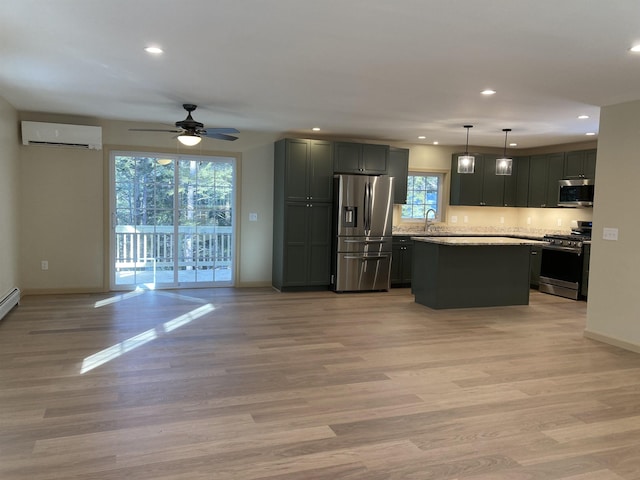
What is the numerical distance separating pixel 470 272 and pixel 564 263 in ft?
6.67

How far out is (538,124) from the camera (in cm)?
625

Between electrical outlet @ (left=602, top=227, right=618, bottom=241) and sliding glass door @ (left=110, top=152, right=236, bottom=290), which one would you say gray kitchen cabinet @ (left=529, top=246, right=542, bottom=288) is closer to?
electrical outlet @ (left=602, top=227, right=618, bottom=241)

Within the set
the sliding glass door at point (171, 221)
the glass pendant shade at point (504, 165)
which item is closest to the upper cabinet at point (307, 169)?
the sliding glass door at point (171, 221)

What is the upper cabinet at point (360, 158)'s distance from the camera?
749 centimetres

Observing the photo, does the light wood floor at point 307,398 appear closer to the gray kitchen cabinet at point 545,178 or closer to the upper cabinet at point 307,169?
the upper cabinet at point 307,169

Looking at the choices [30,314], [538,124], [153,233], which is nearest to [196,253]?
[153,233]

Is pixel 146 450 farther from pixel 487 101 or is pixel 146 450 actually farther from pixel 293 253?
pixel 293 253

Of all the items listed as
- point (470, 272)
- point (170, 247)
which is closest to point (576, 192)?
point (470, 272)

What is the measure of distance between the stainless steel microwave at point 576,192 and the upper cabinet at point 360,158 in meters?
2.87

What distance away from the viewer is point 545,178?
8297 mm

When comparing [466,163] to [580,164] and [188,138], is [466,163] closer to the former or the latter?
[580,164]

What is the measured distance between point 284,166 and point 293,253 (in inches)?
51.2

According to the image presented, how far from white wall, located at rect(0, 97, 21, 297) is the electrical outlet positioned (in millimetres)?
6442

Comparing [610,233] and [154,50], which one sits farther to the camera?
[610,233]
